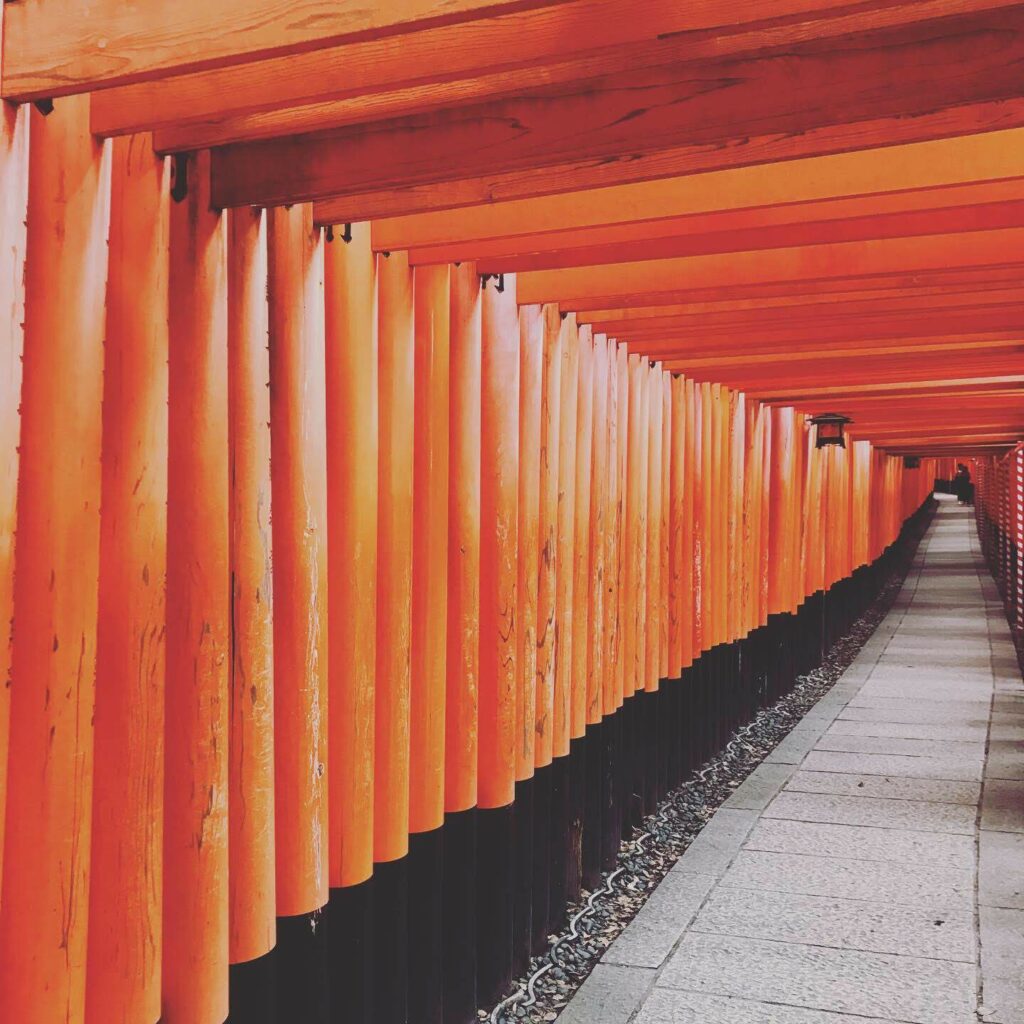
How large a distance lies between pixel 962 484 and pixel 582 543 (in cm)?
6705

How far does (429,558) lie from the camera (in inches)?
166

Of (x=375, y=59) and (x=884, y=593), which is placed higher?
(x=375, y=59)

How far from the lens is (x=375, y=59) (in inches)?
83.5

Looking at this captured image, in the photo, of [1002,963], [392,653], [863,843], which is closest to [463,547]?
[392,653]

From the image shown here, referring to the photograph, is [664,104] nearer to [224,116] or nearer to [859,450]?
[224,116]

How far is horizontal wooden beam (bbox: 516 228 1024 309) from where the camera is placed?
411 cm

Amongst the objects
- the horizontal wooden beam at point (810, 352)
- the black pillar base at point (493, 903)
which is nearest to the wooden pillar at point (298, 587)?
the black pillar base at point (493, 903)

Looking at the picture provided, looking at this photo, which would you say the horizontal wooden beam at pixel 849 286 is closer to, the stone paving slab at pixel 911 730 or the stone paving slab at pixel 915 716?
the stone paving slab at pixel 911 730

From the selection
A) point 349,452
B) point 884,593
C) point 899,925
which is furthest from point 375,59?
point 884,593

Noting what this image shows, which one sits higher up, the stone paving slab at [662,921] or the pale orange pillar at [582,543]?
the pale orange pillar at [582,543]

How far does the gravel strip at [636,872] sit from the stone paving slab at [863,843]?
20.7 inches

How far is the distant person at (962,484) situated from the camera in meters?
64.9

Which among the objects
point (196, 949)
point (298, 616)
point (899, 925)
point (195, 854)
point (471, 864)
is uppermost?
point (298, 616)

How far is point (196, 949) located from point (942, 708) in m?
9.89
